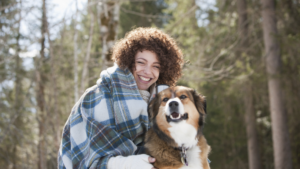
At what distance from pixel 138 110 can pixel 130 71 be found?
0.49 meters

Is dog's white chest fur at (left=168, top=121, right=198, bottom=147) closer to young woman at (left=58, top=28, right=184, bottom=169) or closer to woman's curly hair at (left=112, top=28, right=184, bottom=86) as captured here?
young woman at (left=58, top=28, right=184, bottom=169)

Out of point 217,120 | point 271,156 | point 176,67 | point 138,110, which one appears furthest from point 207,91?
point 138,110

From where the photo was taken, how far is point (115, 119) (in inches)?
86.0

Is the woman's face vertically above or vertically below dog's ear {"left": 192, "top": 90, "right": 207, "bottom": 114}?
above

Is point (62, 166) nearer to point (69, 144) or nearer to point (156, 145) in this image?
point (69, 144)

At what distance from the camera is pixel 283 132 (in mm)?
8000

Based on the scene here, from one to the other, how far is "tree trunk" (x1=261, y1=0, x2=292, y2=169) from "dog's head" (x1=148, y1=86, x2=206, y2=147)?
661cm

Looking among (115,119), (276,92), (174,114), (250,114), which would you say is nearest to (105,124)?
(115,119)

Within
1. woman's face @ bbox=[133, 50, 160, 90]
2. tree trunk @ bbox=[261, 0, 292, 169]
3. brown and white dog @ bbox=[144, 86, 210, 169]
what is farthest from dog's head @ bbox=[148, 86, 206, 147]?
tree trunk @ bbox=[261, 0, 292, 169]

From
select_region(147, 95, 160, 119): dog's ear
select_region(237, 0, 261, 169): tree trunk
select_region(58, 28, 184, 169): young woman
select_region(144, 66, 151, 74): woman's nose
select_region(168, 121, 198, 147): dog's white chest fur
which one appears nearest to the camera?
select_region(58, 28, 184, 169): young woman

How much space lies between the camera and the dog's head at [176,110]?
6.86 ft

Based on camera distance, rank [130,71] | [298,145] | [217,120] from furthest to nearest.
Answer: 1. [217,120]
2. [298,145]
3. [130,71]

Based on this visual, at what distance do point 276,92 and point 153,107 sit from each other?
23.4 feet

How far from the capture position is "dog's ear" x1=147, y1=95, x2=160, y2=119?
226cm
